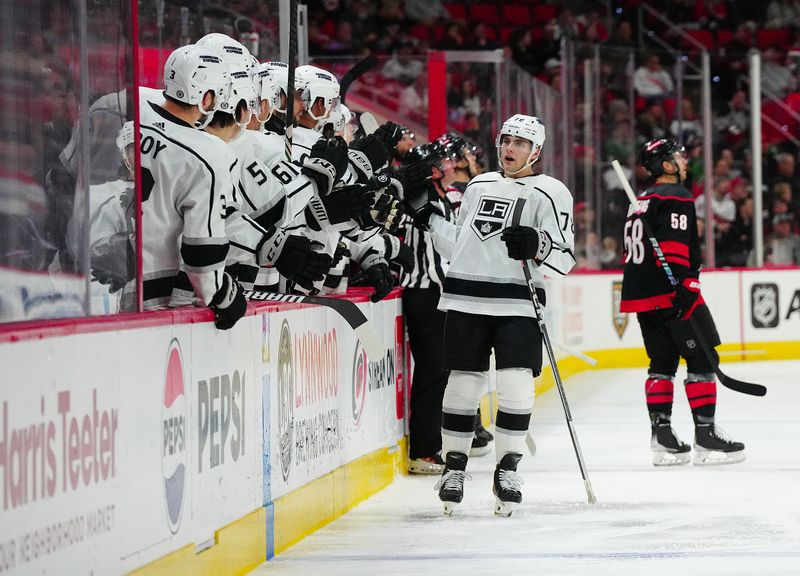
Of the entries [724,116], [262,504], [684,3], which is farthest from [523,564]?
[684,3]

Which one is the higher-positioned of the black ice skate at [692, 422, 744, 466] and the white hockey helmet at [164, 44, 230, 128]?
the white hockey helmet at [164, 44, 230, 128]

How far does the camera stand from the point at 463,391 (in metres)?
5.32

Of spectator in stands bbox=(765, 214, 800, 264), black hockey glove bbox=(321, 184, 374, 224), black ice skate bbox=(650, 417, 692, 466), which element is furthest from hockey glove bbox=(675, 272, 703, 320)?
spectator in stands bbox=(765, 214, 800, 264)

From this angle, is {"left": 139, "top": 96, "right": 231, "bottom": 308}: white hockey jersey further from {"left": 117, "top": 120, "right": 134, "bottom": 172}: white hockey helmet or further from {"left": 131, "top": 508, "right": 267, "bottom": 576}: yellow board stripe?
{"left": 131, "top": 508, "right": 267, "bottom": 576}: yellow board stripe

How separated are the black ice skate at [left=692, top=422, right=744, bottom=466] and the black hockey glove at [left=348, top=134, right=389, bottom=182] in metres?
2.15

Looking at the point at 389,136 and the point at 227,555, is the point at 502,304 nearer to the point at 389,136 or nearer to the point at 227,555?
the point at 389,136

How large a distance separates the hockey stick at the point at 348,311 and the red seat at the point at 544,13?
11.3 meters

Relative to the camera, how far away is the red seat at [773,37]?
53.1ft

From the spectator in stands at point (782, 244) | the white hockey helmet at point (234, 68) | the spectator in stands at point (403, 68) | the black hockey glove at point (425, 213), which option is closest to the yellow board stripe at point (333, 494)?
the black hockey glove at point (425, 213)

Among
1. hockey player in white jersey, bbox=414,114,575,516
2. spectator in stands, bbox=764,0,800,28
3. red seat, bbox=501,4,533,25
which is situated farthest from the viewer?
spectator in stands, bbox=764,0,800,28

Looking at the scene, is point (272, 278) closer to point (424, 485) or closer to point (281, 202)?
point (281, 202)

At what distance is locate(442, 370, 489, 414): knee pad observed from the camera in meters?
5.32

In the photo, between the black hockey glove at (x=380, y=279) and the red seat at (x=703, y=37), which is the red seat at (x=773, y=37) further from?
the black hockey glove at (x=380, y=279)

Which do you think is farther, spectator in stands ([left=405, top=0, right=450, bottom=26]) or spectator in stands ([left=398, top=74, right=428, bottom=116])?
spectator in stands ([left=405, top=0, right=450, bottom=26])
